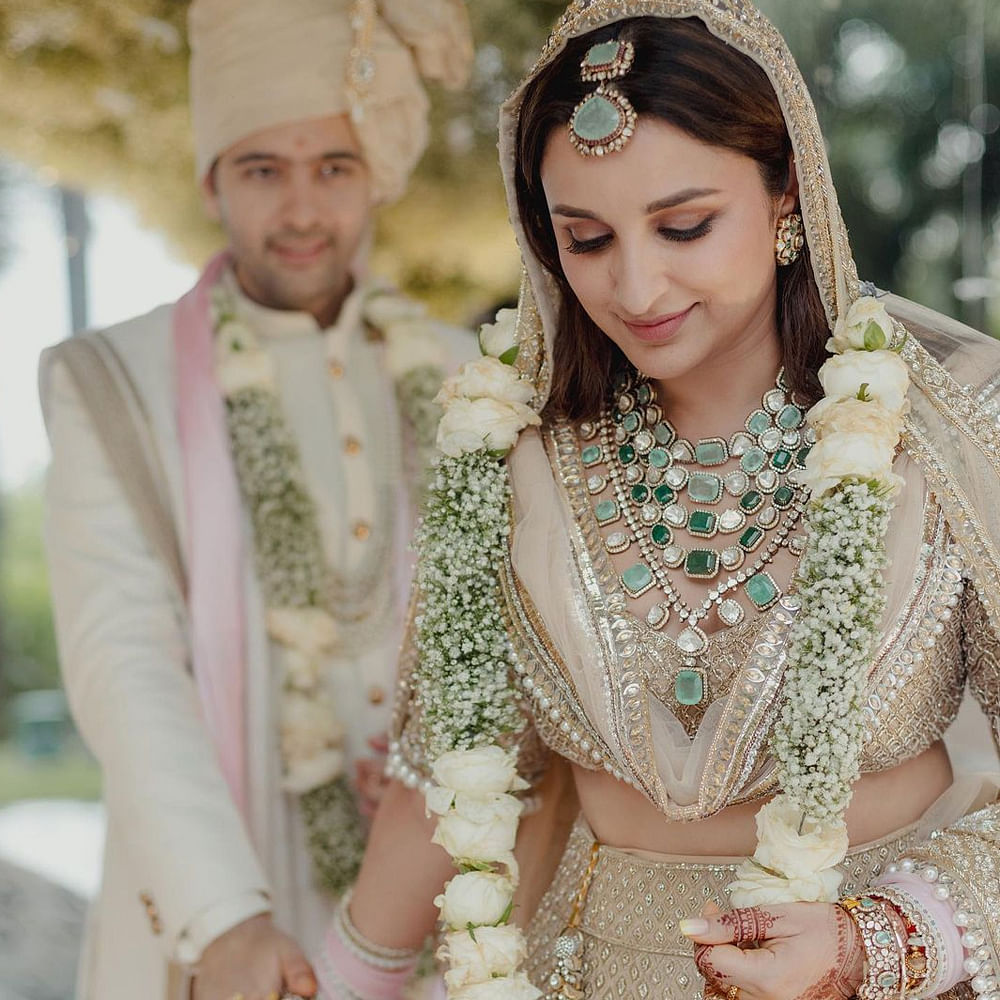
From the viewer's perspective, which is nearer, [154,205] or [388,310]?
[388,310]

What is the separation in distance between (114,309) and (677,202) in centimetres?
302

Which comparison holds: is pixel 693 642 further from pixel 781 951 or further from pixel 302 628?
pixel 302 628

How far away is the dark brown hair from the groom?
1.00 m

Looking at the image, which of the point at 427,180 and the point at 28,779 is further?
the point at 28,779

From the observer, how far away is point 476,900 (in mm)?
1597

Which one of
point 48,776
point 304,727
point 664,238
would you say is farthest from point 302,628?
point 48,776

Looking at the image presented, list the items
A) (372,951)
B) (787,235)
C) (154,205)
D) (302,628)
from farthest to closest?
1. (154,205)
2. (302,628)
3. (372,951)
4. (787,235)

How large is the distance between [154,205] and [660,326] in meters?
2.39

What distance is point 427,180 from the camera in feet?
11.4

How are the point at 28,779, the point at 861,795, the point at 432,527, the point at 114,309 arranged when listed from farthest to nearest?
the point at 28,779 < the point at 114,309 < the point at 432,527 < the point at 861,795

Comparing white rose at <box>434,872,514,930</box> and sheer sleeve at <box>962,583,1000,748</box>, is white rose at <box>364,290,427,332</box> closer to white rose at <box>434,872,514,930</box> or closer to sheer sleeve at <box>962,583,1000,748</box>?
white rose at <box>434,872,514,930</box>

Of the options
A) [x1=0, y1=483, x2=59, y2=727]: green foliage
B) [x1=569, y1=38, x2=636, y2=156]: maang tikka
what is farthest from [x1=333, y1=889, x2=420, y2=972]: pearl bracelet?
[x1=0, y1=483, x2=59, y2=727]: green foliage

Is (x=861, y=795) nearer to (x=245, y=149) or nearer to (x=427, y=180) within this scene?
(x=245, y=149)

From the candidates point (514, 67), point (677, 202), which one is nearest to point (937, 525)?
point (677, 202)
